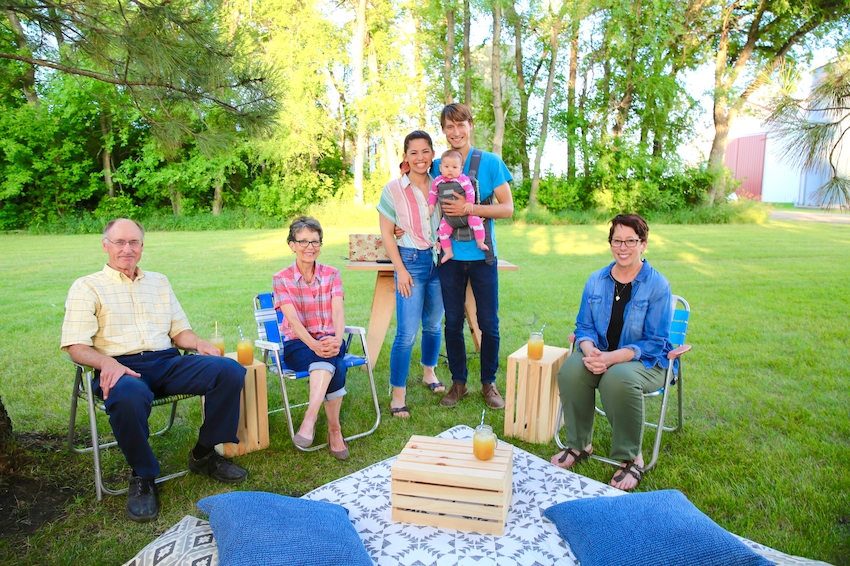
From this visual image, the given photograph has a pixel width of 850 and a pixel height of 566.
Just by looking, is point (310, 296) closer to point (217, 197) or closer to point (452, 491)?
point (452, 491)

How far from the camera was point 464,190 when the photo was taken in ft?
11.0

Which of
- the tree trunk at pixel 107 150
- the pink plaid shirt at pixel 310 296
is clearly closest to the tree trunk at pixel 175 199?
the tree trunk at pixel 107 150

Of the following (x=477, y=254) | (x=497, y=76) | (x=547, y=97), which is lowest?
(x=477, y=254)

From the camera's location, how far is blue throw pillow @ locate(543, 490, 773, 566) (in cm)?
193

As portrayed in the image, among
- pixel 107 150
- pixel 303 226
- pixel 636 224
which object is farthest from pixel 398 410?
pixel 107 150

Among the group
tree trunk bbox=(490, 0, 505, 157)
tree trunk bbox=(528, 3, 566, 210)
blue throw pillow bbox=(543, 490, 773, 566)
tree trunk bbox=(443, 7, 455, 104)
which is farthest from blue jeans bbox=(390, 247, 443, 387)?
tree trunk bbox=(443, 7, 455, 104)

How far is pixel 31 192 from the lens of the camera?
1593cm

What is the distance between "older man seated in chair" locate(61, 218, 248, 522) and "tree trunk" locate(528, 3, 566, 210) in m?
14.8

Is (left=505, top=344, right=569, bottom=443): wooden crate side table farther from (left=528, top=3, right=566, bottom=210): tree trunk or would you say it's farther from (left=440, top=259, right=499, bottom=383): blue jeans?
(left=528, top=3, right=566, bottom=210): tree trunk

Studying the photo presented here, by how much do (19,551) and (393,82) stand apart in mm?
15751

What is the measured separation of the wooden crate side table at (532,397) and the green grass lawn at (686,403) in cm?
10

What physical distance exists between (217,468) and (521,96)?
1667 centimetres

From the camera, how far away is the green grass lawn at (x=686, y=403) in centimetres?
248

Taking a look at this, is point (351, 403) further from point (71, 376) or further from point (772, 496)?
point (772, 496)
